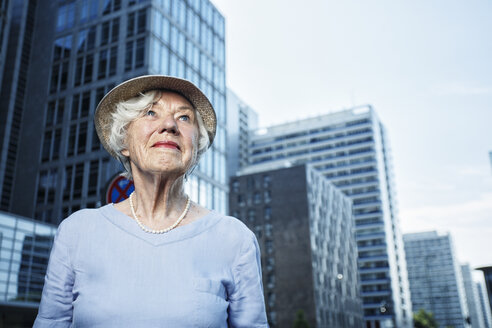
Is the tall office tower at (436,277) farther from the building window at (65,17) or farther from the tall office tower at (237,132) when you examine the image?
the building window at (65,17)

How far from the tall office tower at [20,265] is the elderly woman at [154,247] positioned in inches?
1303

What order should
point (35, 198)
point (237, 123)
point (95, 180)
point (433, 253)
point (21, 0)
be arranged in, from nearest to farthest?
1. point (95, 180)
2. point (35, 198)
3. point (21, 0)
4. point (237, 123)
5. point (433, 253)

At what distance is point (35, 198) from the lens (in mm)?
40656

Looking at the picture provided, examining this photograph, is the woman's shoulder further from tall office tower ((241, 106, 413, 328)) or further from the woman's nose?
tall office tower ((241, 106, 413, 328))

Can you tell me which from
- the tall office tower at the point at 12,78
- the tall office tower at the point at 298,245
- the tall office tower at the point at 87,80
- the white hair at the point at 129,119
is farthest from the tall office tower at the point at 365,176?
the white hair at the point at 129,119

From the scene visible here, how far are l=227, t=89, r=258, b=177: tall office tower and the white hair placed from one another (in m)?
114

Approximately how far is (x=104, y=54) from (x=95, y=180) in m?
11.4

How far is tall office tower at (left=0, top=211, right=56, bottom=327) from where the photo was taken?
3170 cm

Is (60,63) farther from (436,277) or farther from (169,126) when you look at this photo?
(436,277)

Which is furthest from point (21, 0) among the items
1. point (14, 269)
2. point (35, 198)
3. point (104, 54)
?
point (14, 269)

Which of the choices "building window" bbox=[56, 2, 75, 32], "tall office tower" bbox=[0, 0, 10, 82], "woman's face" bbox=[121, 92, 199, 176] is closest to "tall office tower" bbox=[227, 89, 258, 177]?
"building window" bbox=[56, 2, 75, 32]

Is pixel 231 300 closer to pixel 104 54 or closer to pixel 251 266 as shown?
pixel 251 266

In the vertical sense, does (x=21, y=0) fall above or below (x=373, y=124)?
below

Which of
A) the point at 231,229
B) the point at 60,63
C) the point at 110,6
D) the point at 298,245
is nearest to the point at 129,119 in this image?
the point at 231,229
